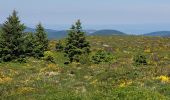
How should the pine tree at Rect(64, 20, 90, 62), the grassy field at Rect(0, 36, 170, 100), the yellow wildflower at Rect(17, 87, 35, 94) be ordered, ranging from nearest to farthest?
the grassy field at Rect(0, 36, 170, 100) < the yellow wildflower at Rect(17, 87, 35, 94) < the pine tree at Rect(64, 20, 90, 62)

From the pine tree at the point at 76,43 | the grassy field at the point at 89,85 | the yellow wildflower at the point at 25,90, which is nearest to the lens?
the grassy field at the point at 89,85

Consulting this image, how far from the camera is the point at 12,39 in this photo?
44562 mm

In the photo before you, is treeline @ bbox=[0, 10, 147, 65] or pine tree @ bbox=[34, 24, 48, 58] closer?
treeline @ bbox=[0, 10, 147, 65]

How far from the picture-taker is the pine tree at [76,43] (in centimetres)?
4875

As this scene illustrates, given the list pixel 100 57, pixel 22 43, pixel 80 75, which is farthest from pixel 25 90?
pixel 22 43

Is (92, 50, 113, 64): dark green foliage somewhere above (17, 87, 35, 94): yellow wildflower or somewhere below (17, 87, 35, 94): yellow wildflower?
below

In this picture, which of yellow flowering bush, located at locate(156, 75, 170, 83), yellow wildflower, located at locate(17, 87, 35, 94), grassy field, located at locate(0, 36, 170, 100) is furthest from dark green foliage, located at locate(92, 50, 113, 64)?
yellow wildflower, located at locate(17, 87, 35, 94)

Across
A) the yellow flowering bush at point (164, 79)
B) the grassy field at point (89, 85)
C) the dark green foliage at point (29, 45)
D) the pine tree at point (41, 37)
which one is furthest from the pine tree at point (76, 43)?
the yellow flowering bush at point (164, 79)

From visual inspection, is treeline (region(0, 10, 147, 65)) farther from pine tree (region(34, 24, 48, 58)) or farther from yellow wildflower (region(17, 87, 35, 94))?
yellow wildflower (region(17, 87, 35, 94))

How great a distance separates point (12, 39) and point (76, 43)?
8219mm

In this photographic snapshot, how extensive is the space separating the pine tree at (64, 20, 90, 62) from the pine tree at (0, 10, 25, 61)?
5.93m

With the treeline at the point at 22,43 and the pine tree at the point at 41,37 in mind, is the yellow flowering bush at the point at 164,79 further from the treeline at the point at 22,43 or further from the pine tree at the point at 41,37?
the pine tree at the point at 41,37

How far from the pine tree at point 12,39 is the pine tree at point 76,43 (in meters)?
5.93

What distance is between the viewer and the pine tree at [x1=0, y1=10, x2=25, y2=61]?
4437 centimetres
